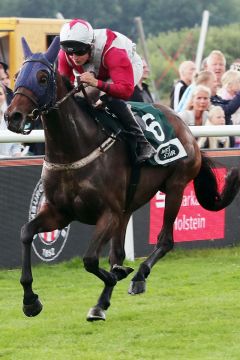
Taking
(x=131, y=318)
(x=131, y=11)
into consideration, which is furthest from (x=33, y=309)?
(x=131, y=11)

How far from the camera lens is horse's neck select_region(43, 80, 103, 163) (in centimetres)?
741

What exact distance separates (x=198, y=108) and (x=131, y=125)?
324 cm

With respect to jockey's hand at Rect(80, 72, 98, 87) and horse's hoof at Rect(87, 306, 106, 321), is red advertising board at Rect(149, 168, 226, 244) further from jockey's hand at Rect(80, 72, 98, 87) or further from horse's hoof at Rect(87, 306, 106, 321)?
A: jockey's hand at Rect(80, 72, 98, 87)

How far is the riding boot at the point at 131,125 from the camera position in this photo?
26.1ft

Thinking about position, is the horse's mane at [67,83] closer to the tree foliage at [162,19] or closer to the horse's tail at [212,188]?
the horse's tail at [212,188]

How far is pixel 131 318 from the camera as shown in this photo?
7832mm

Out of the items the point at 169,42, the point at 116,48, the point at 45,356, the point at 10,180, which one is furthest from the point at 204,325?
the point at 169,42

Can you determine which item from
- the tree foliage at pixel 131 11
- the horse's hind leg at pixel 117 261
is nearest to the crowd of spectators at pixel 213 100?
the horse's hind leg at pixel 117 261

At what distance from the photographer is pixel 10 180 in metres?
9.56

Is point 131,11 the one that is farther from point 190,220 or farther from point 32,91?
point 32,91

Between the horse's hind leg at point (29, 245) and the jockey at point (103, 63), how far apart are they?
0.76 metres

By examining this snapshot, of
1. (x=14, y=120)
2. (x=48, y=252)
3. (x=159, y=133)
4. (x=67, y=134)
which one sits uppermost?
(x=14, y=120)

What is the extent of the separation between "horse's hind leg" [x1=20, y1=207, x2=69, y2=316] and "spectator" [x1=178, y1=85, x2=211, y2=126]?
12.0ft

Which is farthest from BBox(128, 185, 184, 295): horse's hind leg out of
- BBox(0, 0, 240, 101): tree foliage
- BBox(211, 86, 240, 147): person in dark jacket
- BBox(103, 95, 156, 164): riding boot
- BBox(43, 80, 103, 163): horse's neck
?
BBox(0, 0, 240, 101): tree foliage
